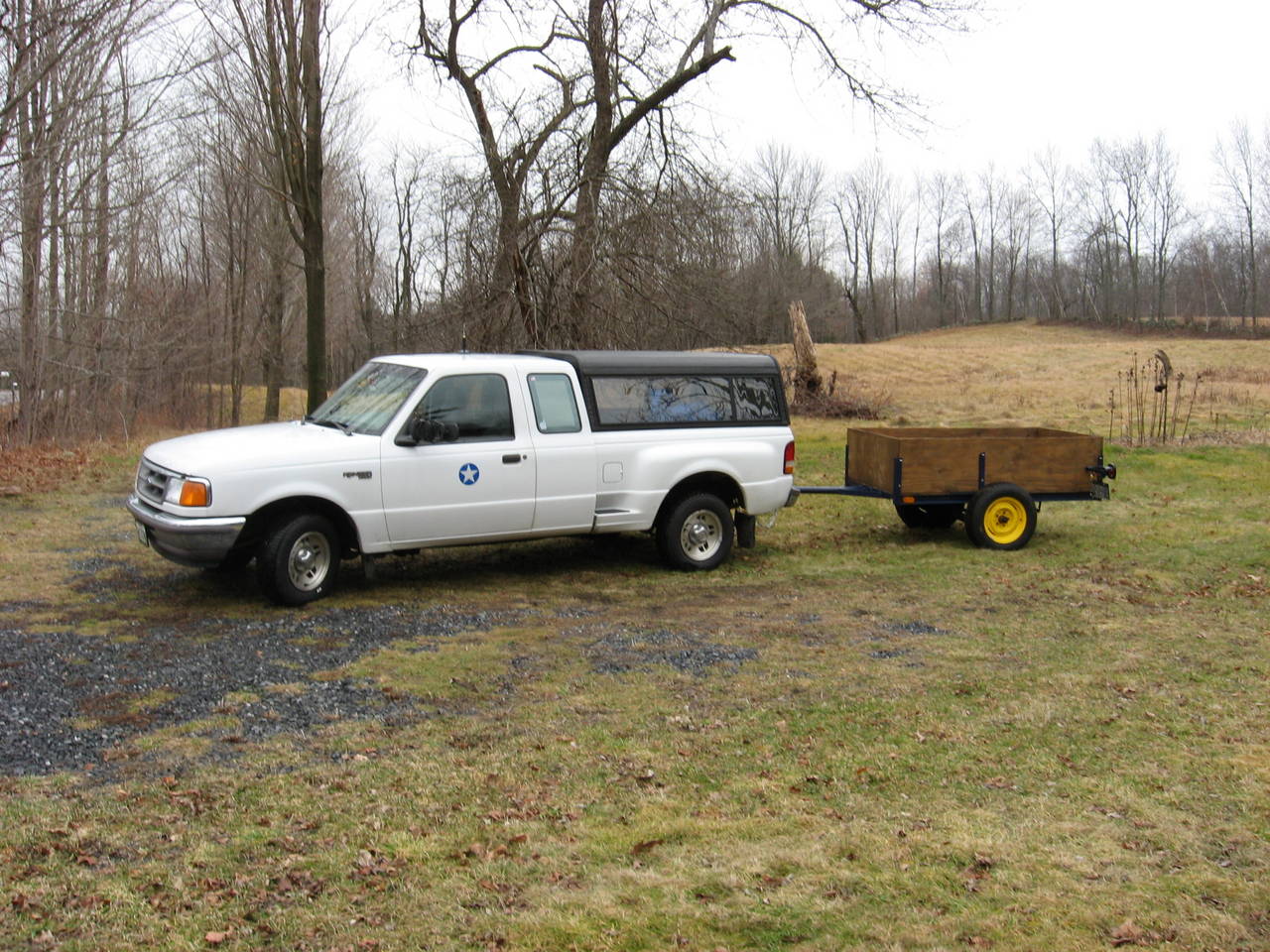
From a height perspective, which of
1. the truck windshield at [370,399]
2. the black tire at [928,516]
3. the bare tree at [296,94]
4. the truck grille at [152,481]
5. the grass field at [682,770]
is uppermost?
the bare tree at [296,94]

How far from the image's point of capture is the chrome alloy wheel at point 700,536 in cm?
1070

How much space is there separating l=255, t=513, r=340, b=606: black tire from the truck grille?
32.6 inches

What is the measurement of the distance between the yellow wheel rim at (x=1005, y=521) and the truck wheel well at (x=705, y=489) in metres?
3.03

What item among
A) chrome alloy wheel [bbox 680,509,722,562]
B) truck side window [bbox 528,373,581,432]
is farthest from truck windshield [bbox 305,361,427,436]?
Result: chrome alloy wheel [bbox 680,509,722,562]

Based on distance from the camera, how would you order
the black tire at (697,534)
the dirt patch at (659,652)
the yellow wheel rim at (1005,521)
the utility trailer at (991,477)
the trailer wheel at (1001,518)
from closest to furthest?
the dirt patch at (659,652), the black tire at (697,534), the utility trailer at (991,477), the trailer wheel at (1001,518), the yellow wheel rim at (1005,521)

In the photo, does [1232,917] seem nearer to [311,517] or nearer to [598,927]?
[598,927]

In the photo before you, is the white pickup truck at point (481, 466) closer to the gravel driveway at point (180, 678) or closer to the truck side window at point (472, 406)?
the truck side window at point (472, 406)

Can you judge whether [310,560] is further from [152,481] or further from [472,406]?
[472,406]

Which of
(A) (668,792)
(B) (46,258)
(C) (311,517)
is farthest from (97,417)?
(A) (668,792)

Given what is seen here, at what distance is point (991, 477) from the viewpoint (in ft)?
→ 40.0

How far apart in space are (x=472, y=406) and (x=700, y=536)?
2.63m

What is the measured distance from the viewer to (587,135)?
16.5 meters

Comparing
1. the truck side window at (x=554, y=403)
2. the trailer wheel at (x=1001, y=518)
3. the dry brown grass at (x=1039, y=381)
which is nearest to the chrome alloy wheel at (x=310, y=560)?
the truck side window at (x=554, y=403)

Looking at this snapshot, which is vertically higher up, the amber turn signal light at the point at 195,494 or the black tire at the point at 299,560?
the amber turn signal light at the point at 195,494
